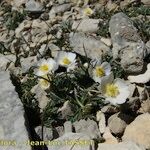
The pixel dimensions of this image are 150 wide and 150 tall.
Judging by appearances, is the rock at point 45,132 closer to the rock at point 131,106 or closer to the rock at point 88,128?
the rock at point 88,128

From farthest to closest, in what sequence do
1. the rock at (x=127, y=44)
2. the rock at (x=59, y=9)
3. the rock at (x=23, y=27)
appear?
1. the rock at (x=59, y=9)
2. the rock at (x=23, y=27)
3. the rock at (x=127, y=44)

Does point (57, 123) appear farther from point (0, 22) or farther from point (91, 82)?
point (0, 22)

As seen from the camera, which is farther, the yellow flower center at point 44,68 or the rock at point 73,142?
the yellow flower center at point 44,68

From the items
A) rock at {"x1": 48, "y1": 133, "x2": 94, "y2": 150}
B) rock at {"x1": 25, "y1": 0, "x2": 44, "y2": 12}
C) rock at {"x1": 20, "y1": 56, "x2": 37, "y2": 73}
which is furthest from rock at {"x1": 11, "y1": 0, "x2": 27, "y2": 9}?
rock at {"x1": 48, "y1": 133, "x2": 94, "y2": 150}

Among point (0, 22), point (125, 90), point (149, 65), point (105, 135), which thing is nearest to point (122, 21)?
point (149, 65)

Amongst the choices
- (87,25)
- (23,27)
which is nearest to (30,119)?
(87,25)

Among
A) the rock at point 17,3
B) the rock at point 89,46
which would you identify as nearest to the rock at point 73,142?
the rock at point 89,46

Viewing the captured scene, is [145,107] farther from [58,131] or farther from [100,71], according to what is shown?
[58,131]
